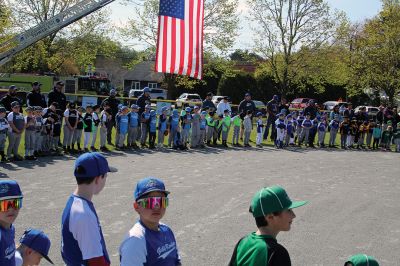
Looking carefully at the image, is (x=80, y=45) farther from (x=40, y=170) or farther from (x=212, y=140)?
(x=40, y=170)

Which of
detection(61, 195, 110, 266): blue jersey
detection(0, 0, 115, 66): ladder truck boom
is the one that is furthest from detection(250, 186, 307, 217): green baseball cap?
detection(0, 0, 115, 66): ladder truck boom

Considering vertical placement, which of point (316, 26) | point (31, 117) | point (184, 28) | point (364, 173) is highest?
point (316, 26)

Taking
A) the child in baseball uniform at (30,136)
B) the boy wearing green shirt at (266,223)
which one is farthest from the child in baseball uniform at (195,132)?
the boy wearing green shirt at (266,223)

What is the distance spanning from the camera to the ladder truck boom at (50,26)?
1820cm

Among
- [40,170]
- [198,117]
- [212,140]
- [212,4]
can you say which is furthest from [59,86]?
[212,4]

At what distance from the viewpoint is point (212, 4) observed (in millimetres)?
44906

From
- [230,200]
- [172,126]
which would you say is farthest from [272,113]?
[230,200]

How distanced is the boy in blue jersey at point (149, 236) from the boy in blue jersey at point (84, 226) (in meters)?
0.20

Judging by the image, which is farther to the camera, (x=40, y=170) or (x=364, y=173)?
(x=364, y=173)

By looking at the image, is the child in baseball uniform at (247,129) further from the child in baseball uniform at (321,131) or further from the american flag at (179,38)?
the american flag at (179,38)

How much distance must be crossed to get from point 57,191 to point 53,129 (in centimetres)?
A: 592

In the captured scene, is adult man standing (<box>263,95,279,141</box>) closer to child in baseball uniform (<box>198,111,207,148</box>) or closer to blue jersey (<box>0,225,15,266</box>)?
child in baseball uniform (<box>198,111,207,148</box>)

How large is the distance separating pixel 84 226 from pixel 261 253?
123cm

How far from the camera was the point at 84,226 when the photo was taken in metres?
3.37
